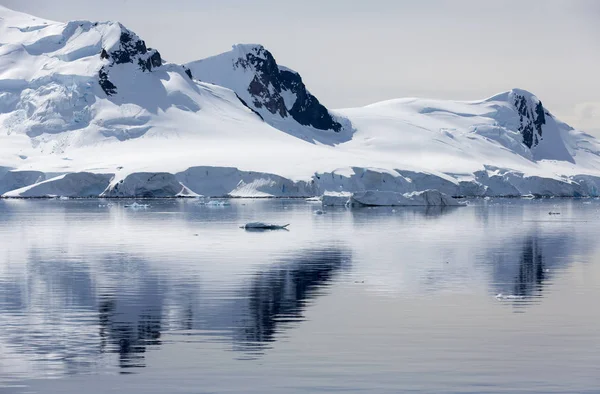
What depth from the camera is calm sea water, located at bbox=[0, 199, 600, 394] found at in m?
16.8

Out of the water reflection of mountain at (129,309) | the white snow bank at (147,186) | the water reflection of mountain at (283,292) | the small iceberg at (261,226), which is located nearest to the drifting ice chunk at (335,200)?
the white snow bank at (147,186)

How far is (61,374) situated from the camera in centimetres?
1703

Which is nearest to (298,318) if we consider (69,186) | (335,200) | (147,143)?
(335,200)

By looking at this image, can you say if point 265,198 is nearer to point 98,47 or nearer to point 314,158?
point 314,158

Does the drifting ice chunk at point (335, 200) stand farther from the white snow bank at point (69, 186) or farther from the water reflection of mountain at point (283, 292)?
the water reflection of mountain at point (283, 292)

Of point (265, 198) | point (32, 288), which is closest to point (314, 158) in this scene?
point (265, 198)

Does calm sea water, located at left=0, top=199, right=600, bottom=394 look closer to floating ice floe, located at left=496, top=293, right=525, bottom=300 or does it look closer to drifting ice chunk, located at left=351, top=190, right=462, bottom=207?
floating ice floe, located at left=496, top=293, right=525, bottom=300

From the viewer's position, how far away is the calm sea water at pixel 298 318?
16.8 metres

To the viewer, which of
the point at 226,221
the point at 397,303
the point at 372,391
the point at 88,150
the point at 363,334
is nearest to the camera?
the point at 372,391

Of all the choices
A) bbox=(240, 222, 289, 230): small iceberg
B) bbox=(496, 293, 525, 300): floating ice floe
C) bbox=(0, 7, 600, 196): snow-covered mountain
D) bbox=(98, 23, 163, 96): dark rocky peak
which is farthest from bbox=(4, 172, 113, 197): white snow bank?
bbox=(496, 293, 525, 300): floating ice floe

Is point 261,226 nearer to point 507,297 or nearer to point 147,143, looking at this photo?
point 507,297

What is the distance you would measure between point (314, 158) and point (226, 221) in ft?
285

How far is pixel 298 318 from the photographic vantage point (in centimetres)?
2319

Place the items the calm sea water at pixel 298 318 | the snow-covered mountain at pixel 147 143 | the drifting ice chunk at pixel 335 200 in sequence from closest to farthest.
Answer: the calm sea water at pixel 298 318
the drifting ice chunk at pixel 335 200
the snow-covered mountain at pixel 147 143
